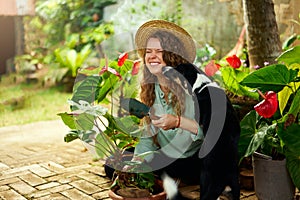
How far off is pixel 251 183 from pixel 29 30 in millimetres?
6710

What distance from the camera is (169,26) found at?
216 centimetres

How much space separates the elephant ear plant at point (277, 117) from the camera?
7.11 feet

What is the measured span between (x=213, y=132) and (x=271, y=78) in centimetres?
43

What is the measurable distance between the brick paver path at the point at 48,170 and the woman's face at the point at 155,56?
3.02 ft

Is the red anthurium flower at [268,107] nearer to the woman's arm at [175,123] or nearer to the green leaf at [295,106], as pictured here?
the green leaf at [295,106]

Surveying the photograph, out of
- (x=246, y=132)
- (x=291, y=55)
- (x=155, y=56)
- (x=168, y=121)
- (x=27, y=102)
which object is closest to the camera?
(x=168, y=121)

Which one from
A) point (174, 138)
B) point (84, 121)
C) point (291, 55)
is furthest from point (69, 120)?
point (291, 55)

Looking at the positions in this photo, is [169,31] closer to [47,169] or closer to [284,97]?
[284,97]

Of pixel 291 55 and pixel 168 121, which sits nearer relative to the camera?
pixel 168 121

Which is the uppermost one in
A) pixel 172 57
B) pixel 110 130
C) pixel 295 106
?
pixel 172 57

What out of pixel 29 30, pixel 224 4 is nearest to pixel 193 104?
pixel 224 4

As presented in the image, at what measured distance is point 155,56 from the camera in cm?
215

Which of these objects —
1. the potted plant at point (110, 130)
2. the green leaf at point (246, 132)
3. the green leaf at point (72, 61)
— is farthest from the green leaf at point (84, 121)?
the green leaf at point (72, 61)

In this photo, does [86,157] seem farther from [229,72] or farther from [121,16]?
[121,16]
